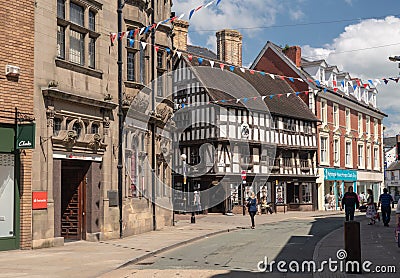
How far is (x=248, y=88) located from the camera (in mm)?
43500

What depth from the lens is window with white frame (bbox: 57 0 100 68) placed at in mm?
17062

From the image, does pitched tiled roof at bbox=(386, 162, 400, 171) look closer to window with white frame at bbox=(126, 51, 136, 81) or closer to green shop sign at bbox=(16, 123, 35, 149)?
window with white frame at bbox=(126, 51, 136, 81)

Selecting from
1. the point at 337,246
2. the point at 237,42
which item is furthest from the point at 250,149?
the point at 337,246

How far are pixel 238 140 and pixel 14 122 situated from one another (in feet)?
83.3

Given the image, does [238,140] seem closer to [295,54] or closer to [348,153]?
[295,54]

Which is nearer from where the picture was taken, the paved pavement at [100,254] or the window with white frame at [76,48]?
the paved pavement at [100,254]

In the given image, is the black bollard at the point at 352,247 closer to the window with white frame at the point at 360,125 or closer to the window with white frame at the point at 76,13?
the window with white frame at the point at 76,13

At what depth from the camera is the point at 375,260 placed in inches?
476

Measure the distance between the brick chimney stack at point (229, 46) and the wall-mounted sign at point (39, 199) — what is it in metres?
35.8

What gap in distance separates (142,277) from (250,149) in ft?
98.4

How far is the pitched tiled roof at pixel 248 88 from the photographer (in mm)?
40031

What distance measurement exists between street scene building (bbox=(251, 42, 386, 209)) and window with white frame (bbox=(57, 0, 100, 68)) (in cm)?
2759

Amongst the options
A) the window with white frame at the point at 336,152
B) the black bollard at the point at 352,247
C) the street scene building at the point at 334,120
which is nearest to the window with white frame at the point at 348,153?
the street scene building at the point at 334,120

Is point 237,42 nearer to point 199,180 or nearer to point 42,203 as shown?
point 199,180
